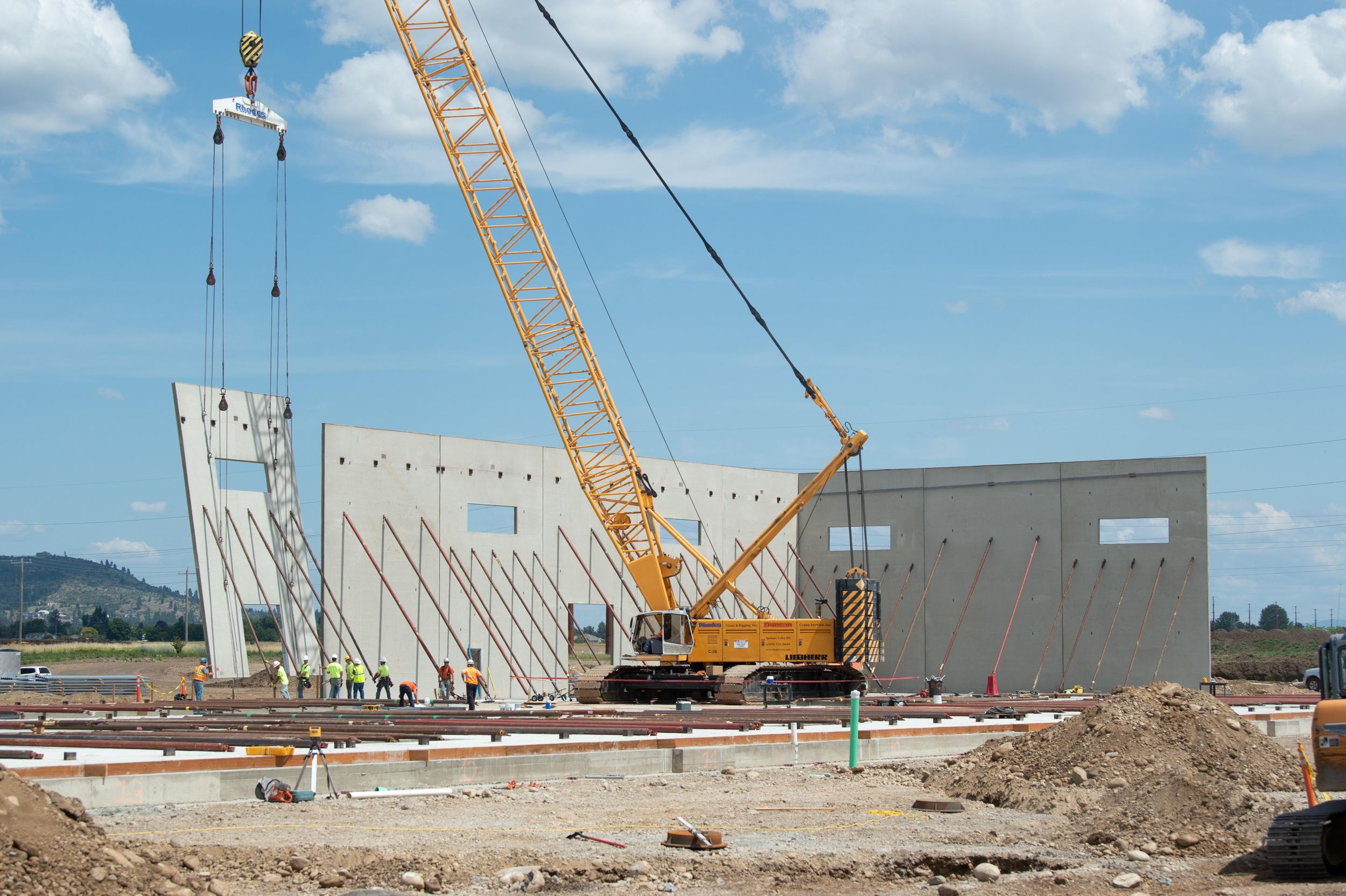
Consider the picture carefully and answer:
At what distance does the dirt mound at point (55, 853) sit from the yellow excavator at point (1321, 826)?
26.4 ft

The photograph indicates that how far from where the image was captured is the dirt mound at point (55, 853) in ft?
26.7

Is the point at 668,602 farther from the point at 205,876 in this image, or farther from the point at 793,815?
the point at 205,876

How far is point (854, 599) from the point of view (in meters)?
36.9

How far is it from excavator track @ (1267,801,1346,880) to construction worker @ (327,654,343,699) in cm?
2591

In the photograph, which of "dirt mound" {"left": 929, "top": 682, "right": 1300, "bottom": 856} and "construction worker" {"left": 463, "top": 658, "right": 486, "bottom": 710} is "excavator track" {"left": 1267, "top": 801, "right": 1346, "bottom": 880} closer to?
"dirt mound" {"left": 929, "top": 682, "right": 1300, "bottom": 856}

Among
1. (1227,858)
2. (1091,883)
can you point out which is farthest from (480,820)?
(1227,858)

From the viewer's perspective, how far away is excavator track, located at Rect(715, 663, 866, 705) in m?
36.7

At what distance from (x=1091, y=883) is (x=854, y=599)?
2647 centimetres

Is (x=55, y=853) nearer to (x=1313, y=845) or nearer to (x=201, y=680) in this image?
(x=1313, y=845)

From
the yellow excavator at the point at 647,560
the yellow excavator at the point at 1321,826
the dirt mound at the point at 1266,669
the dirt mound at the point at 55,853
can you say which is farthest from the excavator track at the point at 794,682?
the dirt mound at the point at 55,853

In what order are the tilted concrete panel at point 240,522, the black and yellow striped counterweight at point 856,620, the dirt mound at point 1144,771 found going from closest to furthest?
the dirt mound at point 1144,771, the tilted concrete panel at point 240,522, the black and yellow striped counterweight at point 856,620

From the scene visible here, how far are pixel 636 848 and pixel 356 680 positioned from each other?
24059 mm

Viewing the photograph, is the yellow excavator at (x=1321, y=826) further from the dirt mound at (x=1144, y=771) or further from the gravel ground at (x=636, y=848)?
the dirt mound at (x=1144, y=771)

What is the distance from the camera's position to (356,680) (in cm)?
3409
